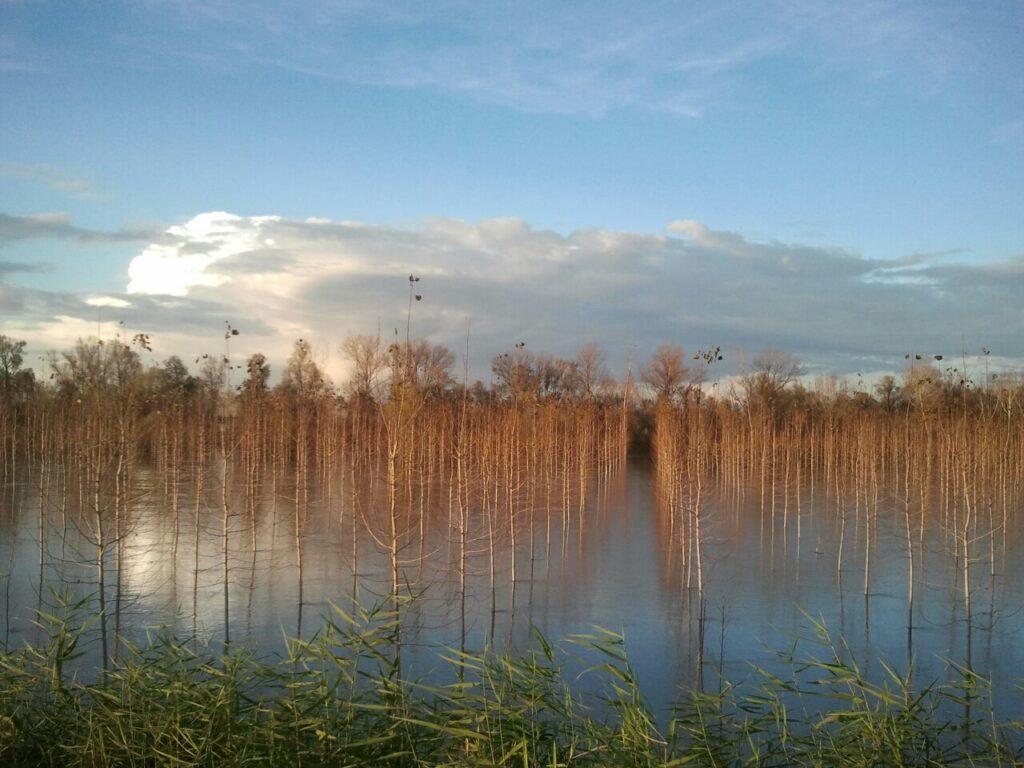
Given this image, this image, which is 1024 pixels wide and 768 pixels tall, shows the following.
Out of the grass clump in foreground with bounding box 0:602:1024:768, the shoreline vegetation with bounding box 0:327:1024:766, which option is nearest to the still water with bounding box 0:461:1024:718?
the shoreline vegetation with bounding box 0:327:1024:766

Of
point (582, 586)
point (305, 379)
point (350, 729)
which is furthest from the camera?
point (305, 379)

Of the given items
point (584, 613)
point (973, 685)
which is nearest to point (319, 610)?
point (584, 613)

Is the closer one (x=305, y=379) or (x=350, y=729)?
(x=350, y=729)

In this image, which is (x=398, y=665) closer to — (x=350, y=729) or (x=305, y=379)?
(x=350, y=729)

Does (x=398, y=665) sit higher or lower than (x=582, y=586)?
higher

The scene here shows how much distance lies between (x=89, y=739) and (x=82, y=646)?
5938 mm

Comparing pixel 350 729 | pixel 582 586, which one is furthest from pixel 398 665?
pixel 582 586

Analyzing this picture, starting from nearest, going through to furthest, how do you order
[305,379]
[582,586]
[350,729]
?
1. [350,729]
2. [582,586]
3. [305,379]

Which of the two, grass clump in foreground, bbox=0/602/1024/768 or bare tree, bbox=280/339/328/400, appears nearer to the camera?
grass clump in foreground, bbox=0/602/1024/768

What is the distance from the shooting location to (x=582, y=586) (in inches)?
548

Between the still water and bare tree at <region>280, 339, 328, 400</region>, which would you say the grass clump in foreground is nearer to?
the still water

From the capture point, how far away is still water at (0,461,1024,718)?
10.6 metres

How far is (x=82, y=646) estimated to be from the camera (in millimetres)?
10305

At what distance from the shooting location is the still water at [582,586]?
10.6 metres
